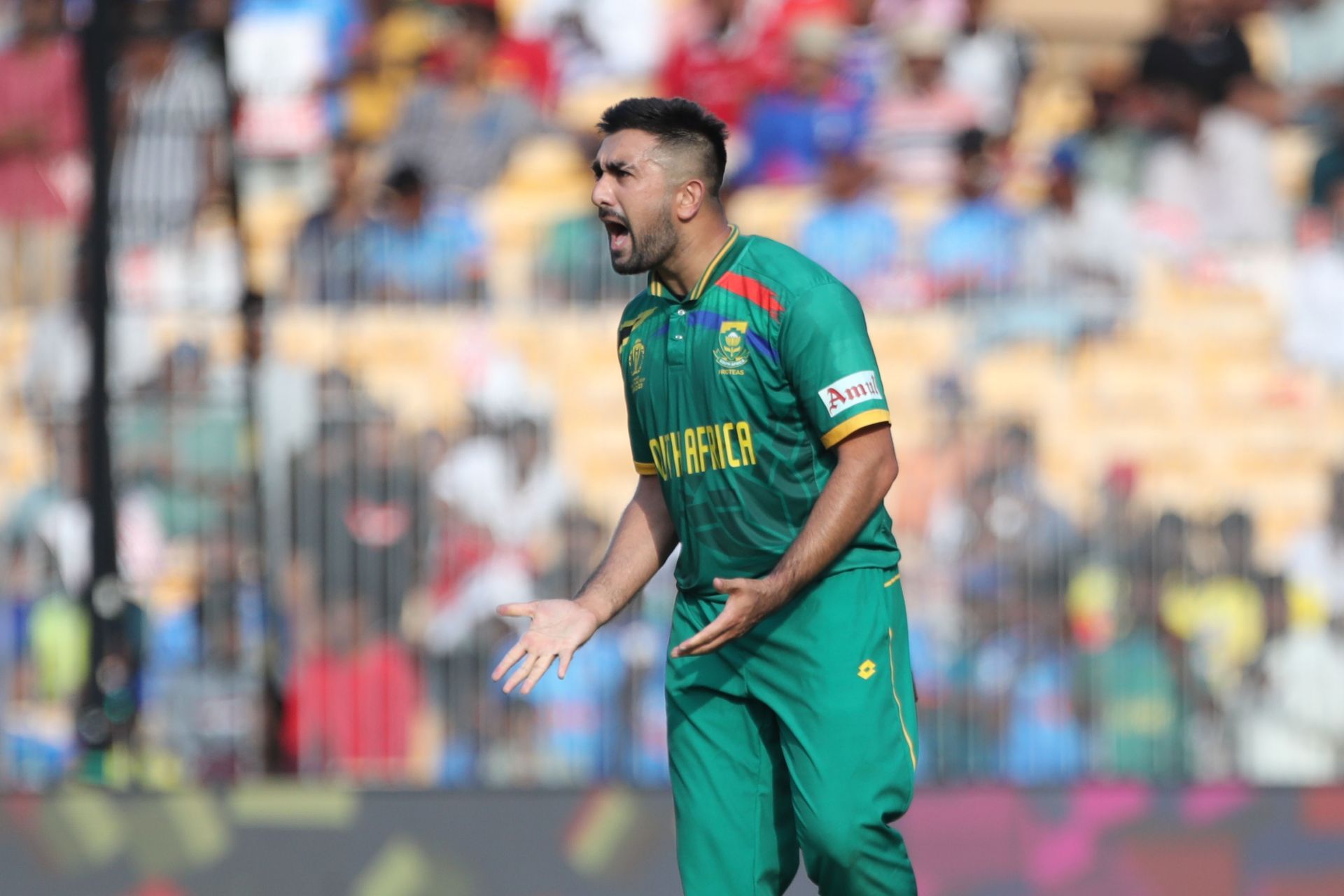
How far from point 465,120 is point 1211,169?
10.4 ft

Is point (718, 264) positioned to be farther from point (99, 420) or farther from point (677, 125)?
point (99, 420)

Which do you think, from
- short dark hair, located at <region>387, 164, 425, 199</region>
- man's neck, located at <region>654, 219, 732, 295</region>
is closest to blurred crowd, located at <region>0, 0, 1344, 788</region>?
short dark hair, located at <region>387, 164, 425, 199</region>

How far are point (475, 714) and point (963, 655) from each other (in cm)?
153

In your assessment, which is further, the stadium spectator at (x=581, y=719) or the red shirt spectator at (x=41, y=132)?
the red shirt spectator at (x=41, y=132)

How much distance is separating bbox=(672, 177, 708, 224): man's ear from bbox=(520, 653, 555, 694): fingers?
919mm

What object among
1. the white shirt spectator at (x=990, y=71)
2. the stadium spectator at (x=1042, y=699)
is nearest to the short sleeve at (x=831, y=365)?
the stadium spectator at (x=1042, y=699)

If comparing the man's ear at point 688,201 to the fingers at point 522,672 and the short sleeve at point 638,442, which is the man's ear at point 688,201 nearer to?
the short sleeve at point 638,442

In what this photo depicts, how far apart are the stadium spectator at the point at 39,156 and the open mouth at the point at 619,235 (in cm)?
280

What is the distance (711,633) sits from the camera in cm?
320

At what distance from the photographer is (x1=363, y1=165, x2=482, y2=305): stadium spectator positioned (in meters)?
5.49

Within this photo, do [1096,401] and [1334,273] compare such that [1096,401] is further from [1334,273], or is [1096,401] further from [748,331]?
[748,331]

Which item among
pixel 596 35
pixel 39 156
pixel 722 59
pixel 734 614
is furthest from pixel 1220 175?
pixel 734 614

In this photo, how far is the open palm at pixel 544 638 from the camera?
333 centimetres

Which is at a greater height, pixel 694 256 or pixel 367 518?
pixel 694 256
